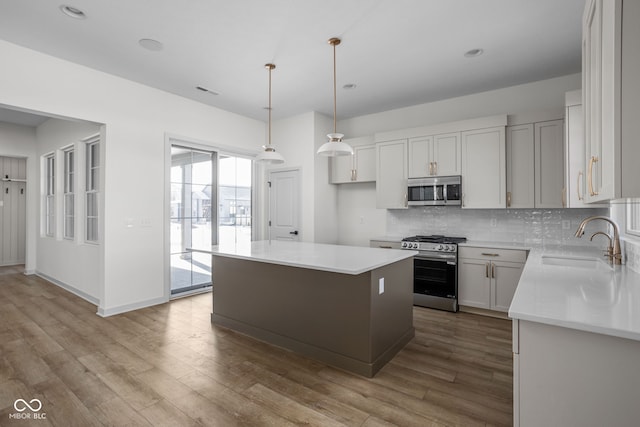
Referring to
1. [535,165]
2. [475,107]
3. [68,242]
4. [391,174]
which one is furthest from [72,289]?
[535,165]

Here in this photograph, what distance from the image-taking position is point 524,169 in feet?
12.7

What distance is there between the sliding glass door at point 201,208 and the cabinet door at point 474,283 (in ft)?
11.4

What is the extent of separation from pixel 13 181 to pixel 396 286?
868 cm

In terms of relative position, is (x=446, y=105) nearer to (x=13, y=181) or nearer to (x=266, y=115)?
(x=266, y=115)

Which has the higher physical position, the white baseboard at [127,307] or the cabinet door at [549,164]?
the cabinet door at [549,164]

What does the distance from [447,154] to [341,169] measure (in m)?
1.73

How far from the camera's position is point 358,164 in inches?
205

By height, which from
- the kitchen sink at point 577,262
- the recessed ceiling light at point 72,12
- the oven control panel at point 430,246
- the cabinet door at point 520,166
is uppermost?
the recessed ceiling light at point 72,12

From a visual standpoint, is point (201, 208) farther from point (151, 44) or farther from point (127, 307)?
point (151, 44)

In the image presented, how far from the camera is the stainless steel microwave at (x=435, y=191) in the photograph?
4230 millimetres

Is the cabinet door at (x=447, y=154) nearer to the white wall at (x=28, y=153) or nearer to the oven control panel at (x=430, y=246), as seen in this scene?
the oven control panel at (x=430, y=246)

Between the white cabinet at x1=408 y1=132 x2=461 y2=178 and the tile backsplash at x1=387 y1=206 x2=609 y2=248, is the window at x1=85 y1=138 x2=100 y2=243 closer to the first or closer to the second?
the tile backsplash at x1=387 y1=206 x2=609 y2=248

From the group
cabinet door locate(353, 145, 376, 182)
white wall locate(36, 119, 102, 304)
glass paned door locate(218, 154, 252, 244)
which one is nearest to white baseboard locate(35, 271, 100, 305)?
white wall locate(36, 119, 102, 304)

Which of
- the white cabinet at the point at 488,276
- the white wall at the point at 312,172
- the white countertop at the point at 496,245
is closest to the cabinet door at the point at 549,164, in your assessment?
the white countertop at the point at 496,245
